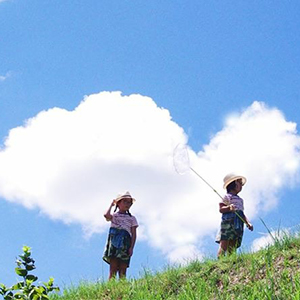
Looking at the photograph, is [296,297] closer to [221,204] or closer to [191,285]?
[191,285]

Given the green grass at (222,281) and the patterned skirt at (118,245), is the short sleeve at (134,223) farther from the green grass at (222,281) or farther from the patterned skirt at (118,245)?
the green grass at (222,281)

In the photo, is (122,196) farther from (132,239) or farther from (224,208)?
(224,208)

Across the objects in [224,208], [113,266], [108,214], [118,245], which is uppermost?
[108,214]

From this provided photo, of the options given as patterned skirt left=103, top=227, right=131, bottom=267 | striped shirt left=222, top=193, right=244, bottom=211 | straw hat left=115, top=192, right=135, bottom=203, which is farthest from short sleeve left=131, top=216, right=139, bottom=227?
striped shirt left=222, top=193, right=244, bottom=211

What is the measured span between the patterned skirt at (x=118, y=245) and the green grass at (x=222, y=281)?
133 centimetres

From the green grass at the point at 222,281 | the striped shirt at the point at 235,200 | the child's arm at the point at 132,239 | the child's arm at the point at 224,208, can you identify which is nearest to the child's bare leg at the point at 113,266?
the child's arm at the point at 132,239

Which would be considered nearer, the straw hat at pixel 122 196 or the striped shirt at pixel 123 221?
the striped shirt at pixel 123 221

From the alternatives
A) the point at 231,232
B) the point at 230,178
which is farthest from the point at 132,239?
the point at 230,178

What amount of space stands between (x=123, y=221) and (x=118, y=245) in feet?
1.20

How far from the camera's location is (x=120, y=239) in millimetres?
9016

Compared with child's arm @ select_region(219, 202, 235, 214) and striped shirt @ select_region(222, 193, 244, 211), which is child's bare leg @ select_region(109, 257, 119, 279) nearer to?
child's arm @ select_region(219, 202, 235, 214)

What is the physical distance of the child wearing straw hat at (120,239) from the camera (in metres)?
9.00

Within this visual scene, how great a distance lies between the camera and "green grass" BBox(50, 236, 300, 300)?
5734 millimetres

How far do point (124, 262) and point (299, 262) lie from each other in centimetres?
342
